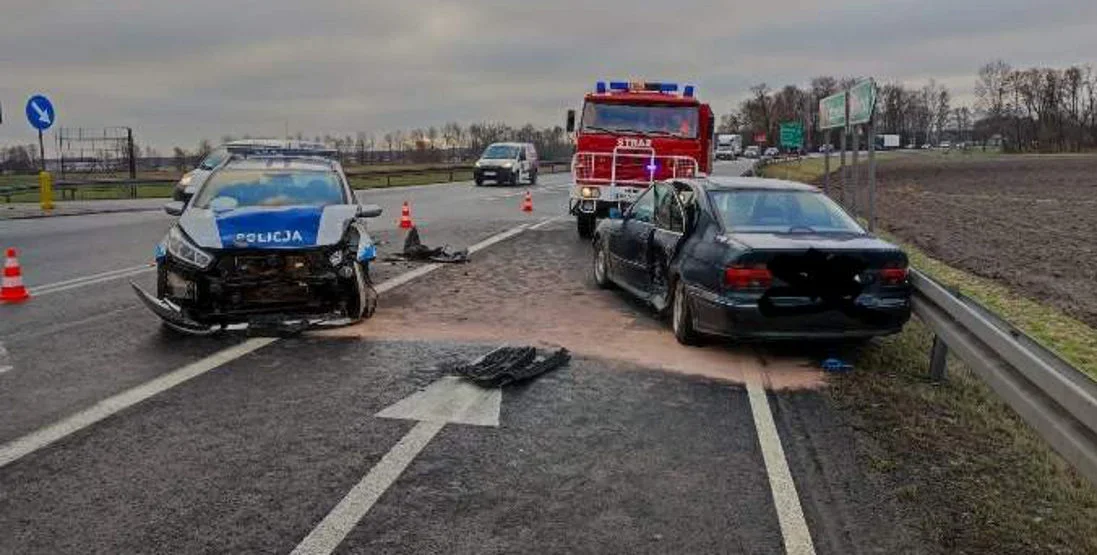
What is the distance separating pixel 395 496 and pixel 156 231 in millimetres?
15862

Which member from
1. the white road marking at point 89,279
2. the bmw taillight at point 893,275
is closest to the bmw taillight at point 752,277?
the bmw taillight at point 893,275

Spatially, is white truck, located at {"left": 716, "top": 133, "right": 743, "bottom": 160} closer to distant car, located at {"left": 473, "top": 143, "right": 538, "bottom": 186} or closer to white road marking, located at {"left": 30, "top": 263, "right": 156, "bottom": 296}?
distant car, located at {"left": 473, "top": 143, "right": 538, "bottom": 186}

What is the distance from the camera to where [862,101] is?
12820 millimetres

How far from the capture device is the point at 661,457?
17.3 ft

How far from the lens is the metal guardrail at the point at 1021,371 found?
4320 mm

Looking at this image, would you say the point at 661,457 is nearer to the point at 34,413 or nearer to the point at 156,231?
the point at 34,413

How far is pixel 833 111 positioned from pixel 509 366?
A: 34.1ft

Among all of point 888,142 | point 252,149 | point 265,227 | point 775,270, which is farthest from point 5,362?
point 888,142

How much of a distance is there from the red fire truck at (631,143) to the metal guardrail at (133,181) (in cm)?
1658

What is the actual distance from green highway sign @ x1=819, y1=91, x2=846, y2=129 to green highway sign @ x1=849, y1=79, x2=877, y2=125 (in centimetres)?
77

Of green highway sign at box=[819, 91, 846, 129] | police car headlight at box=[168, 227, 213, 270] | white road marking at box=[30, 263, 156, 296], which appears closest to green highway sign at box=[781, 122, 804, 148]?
green highway sign at box=[819, 91, 846, 129]

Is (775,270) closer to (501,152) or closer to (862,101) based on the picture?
(862,101)

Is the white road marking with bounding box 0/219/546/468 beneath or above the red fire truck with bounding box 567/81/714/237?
beneath

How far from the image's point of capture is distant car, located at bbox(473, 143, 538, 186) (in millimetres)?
40219
